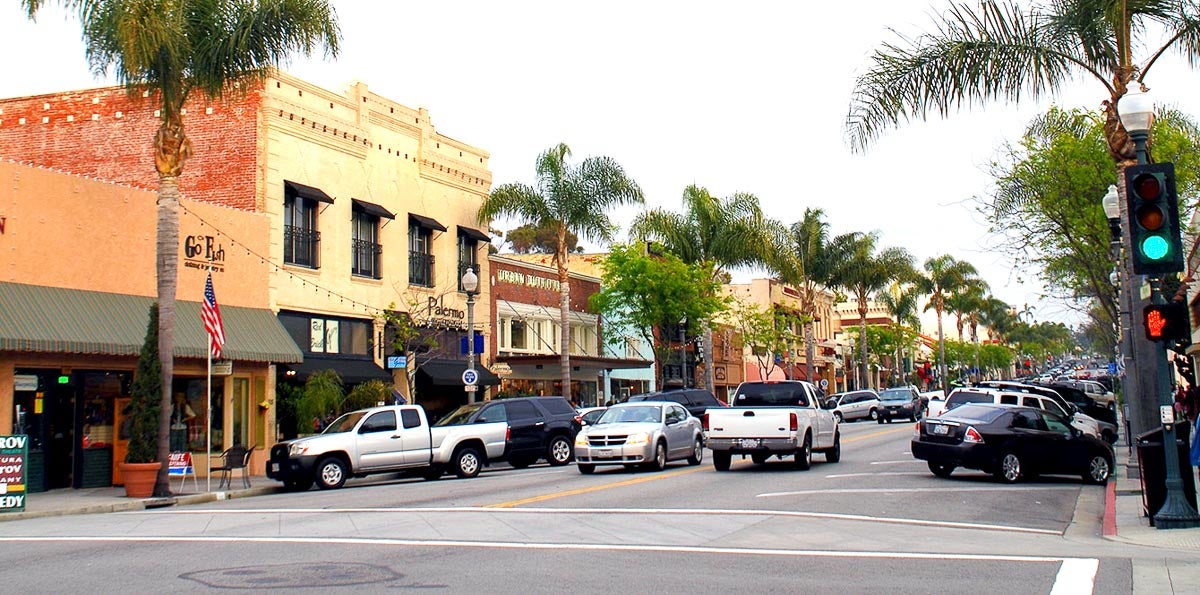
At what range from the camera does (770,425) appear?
2242 cm

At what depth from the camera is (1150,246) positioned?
40.8 feet

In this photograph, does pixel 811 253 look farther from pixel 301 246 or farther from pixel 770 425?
pixel 770 425

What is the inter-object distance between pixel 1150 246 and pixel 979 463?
8.26 m

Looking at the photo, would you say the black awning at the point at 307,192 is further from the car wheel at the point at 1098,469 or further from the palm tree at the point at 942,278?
the palm tree at the point at 942,278

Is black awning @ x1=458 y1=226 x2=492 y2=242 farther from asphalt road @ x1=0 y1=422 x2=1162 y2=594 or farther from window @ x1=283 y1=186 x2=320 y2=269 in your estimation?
asphalt road @ x1=0 y1=422 x2=1162 y2=594

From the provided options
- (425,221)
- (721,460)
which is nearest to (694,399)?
(425,221)

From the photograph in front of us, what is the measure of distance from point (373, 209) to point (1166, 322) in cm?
2408

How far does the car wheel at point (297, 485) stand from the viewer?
22859 mm

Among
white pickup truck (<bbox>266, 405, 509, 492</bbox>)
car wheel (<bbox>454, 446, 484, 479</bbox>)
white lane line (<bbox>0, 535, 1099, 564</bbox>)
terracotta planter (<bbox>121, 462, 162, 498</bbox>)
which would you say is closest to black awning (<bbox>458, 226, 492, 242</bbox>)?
white pickup truck (<bbox>266, 405, 509, 492</bbox>)

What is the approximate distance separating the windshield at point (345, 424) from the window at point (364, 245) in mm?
9498

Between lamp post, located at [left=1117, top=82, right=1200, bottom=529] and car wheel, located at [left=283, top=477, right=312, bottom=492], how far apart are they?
1584cm

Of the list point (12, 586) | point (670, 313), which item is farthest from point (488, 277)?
point (12, 586)

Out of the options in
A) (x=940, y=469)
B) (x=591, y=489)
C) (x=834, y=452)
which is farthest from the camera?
(x=834, y=452)

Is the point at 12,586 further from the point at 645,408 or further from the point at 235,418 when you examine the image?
the point at 235,418
